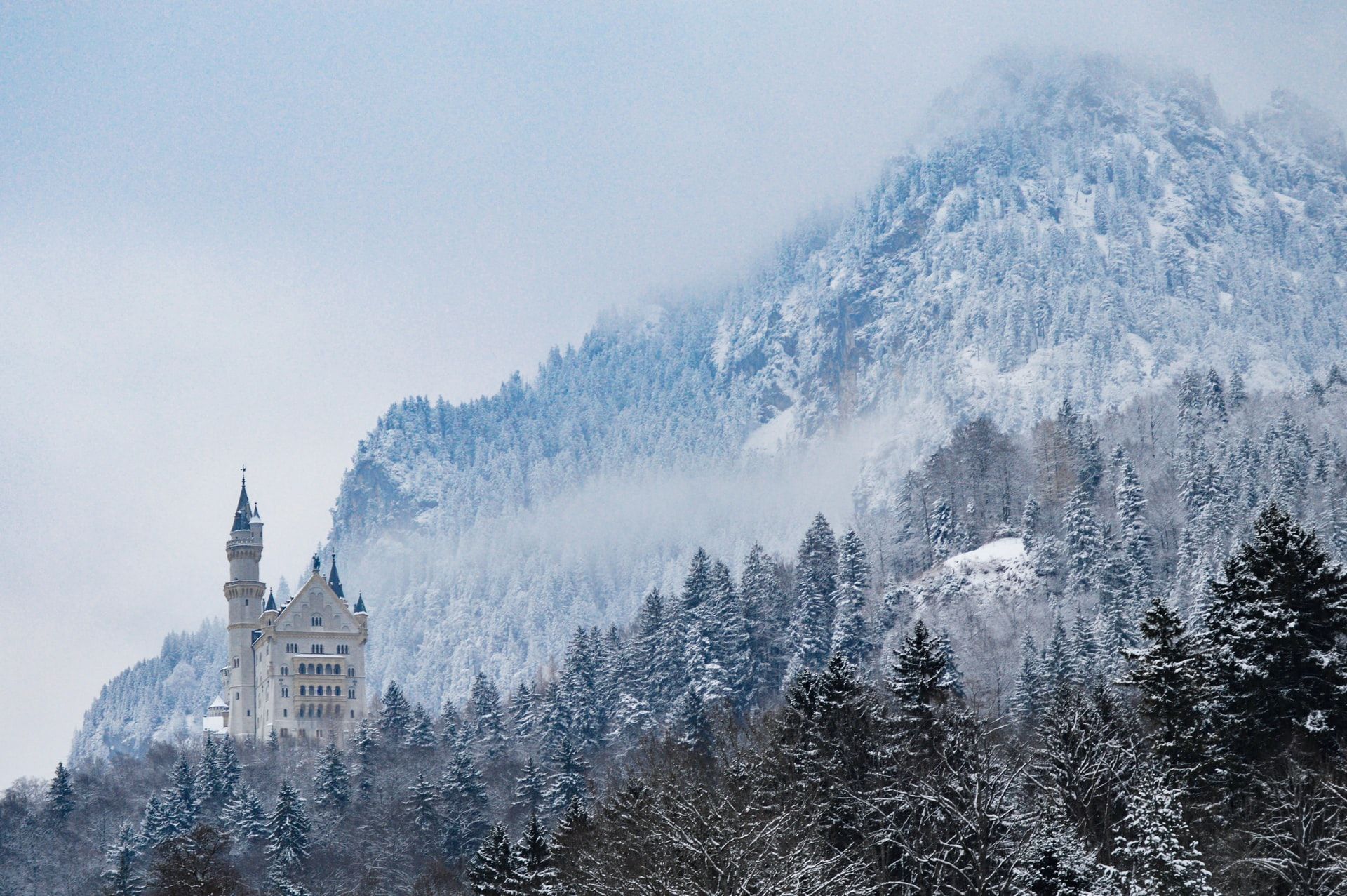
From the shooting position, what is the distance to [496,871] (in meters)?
65.9

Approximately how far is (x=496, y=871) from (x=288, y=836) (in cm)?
3718

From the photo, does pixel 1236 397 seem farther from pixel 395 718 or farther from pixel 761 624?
pixel 395 718

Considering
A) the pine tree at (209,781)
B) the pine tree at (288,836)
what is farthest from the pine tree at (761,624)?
the pine tree at (209,781)

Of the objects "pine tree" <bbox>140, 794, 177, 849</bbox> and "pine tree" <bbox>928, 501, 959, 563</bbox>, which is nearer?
"pine tree" <bbox>140, 794, 177, 849</bbox>

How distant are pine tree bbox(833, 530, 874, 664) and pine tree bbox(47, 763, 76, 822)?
4940 centimetres

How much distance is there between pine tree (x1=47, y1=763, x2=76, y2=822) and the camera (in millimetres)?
121875

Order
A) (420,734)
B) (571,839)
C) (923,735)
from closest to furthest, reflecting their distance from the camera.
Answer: (923,735) < (571,839) < (420,734)

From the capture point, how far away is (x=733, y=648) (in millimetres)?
120312

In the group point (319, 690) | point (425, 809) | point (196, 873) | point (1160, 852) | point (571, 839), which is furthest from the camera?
point (319, 690)

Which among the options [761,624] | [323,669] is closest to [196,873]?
[761,624]

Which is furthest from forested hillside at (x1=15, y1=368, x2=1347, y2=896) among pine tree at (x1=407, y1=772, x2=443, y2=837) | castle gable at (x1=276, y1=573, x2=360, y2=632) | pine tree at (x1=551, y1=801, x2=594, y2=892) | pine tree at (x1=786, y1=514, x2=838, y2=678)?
castle gable at (x1=276, y1=573, x2=360, y2=632)

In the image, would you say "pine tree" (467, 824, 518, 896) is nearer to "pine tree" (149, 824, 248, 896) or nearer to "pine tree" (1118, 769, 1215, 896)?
"pine tree" (149, 824, 248, 896)

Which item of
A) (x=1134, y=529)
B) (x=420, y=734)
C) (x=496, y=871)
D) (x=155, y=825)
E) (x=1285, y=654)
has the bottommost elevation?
(x=496, y=871)

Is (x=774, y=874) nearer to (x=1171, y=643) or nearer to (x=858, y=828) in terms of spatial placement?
(x=858, y=828)
